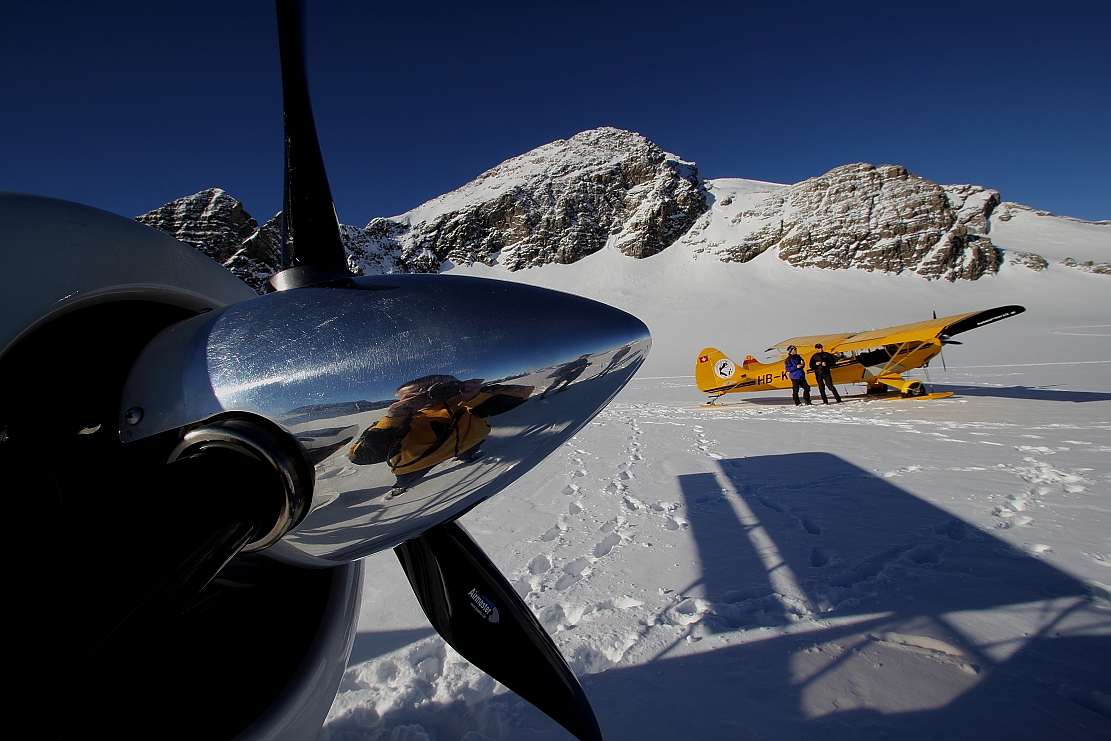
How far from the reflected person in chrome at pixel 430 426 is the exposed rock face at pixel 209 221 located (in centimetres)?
4768

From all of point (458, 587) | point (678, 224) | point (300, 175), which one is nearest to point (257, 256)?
point (300, 175)

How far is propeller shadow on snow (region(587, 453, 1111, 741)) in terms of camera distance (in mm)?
1654

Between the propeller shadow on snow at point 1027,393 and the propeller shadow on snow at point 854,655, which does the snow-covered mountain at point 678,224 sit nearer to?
the propeller shadow on snow at point 1027,393

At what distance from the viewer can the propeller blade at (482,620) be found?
55.2 inches

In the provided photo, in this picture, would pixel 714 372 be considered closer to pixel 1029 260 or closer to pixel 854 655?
pixel 854 655

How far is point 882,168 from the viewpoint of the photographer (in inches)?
2419

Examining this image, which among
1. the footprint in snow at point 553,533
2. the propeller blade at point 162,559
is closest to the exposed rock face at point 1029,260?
the footprint in snow at point 553,533

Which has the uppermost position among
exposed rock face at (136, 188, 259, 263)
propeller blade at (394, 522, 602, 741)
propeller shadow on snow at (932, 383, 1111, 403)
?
exposed rock face at (136, 188, 259, 263)

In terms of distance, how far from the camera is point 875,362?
11.4 meters

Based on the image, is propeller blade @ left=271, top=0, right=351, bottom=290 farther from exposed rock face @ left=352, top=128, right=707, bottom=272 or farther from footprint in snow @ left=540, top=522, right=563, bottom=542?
exposed rock face @ left=352, top=128, right=707, bottom=272

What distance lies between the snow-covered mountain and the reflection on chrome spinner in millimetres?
44572

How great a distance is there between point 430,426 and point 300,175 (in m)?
0.91

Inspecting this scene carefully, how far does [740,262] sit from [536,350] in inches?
2408

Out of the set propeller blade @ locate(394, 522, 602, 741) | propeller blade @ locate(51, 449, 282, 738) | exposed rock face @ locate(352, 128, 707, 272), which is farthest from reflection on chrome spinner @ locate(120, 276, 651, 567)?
exposed rock face @ locate(352, 128, 707, 272)
